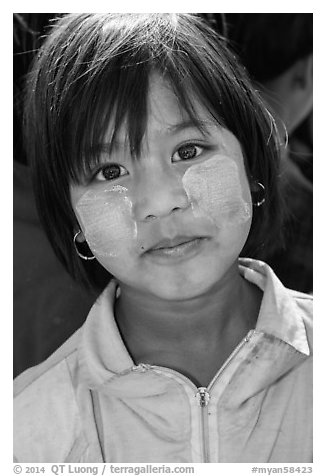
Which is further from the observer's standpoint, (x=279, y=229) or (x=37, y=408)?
(x=279, y=229)

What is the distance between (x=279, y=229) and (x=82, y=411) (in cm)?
56

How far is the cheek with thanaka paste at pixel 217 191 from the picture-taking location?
1.29 metres

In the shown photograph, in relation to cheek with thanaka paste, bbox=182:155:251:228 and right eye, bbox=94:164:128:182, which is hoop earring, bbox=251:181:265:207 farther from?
right eye, bbox=94:164:128:182

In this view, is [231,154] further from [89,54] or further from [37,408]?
[37,408]

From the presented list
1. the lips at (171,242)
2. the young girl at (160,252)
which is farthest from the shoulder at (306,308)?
the lips at (171,242)

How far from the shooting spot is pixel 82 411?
1.34 metres

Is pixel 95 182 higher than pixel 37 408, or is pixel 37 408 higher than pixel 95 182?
pixel 95 182

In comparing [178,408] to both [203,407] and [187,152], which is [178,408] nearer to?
[203,407]

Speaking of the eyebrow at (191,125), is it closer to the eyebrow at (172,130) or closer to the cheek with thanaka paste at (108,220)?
the eyebrow at (172,130)

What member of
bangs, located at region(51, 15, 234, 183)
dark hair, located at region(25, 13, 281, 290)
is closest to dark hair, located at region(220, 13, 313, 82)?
dark hair, located at region(25, 13, 281, 290)

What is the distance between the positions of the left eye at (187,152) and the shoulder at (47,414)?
415mm

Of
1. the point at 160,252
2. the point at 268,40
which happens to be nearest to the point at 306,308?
the point at 160,252
